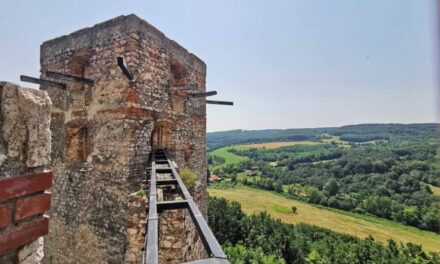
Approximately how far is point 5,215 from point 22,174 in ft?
0.86

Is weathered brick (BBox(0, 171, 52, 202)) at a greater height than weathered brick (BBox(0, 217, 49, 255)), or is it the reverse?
weathered brick (BBox(0, 171, 52, 202))

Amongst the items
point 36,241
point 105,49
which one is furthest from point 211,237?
point 105,49

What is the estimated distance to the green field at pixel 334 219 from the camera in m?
47.2

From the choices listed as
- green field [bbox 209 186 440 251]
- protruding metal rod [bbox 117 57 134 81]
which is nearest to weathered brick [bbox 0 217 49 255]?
protruding metal rod [bbox 117 57 134 81]

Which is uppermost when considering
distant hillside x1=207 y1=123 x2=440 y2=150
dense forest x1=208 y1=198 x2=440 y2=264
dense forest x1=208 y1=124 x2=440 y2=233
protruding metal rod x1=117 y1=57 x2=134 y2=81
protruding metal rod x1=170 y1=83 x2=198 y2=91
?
protruding metal rod x1=117 y1=57 x2=134 y2=81

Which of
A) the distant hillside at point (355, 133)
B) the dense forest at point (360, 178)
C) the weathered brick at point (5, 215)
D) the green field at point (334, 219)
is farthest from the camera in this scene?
the distant hillside at point (355, 133)

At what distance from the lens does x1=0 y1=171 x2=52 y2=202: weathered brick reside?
1.34 metres

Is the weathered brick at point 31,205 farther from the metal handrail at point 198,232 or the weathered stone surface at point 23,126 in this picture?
the metal handrail at point 198,232

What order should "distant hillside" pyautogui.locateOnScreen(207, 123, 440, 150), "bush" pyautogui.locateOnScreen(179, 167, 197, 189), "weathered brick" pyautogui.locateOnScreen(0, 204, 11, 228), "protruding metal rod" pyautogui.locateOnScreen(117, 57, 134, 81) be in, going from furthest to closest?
"distant hillside" pyautogui.locateOnScreen(207, 123, 440, 150) < "bush" pyautogui.locateOnScreen(179, 167, 197, 189) < "protruding metal rod" pyautogui.locateOnScreen(117, 57, 134, 81) < "weathered brick" pyautogui.locateOnScreen(0, 204, 11, 228)

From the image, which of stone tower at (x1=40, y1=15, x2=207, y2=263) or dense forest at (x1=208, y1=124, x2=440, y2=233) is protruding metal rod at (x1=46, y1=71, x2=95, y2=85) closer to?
stone tower at (x1=40, y1=15, x2=207, y2=263)

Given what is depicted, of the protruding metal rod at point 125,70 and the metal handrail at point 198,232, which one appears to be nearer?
the metal handrail at point 198,232

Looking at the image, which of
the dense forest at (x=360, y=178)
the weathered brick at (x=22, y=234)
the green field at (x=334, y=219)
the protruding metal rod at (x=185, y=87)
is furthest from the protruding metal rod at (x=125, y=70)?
the green field at (x=334, y=219)

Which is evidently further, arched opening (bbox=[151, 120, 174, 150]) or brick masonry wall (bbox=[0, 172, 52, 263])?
arched opening (bbox=[151, 120, 174, 150])

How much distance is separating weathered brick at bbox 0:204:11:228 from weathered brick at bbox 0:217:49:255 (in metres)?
0.06
